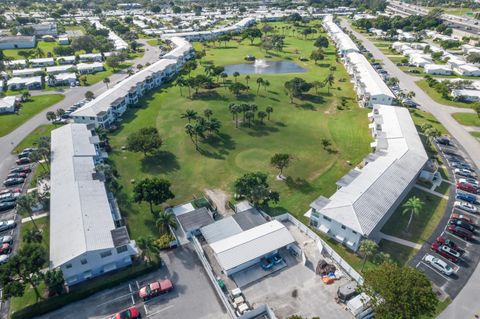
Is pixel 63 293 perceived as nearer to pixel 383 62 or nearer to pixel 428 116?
pixel 428 116

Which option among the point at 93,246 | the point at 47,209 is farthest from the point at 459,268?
the point at 47,209

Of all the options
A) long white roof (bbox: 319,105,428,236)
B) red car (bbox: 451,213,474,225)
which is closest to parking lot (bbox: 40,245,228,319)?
long white roof (bbox: 319,105,428,236)

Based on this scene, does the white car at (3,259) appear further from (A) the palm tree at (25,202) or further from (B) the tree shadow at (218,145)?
(B) the tree shadow at (218,145)

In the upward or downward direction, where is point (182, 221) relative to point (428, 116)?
downward

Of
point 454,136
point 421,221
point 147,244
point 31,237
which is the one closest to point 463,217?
point 421,221

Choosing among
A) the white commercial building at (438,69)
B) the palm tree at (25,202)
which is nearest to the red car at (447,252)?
the palm tree at (25,202)

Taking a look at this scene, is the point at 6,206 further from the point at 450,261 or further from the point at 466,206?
the point at 466,206

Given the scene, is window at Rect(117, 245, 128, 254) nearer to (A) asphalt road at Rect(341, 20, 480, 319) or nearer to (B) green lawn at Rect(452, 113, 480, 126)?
(A) asphalt road at Rect(341, 20, 480, 319)
